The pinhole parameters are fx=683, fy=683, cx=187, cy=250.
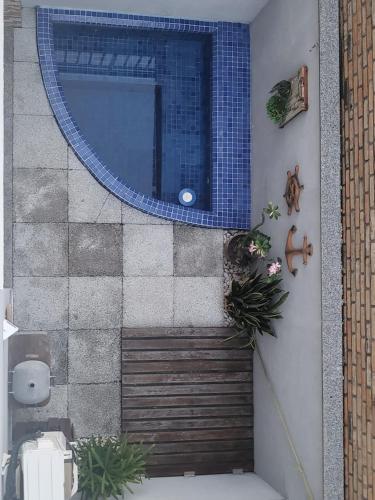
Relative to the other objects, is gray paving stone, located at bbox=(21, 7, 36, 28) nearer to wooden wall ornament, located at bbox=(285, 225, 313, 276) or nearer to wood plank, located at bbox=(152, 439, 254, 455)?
wooden wall ornament, located at bbox=(285, 225, 313, 276)

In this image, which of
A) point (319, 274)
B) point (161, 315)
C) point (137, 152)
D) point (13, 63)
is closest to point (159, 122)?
point (137, 152)

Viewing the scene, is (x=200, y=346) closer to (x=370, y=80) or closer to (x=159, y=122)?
(x=159, y=122)

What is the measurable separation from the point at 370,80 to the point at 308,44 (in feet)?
3.07

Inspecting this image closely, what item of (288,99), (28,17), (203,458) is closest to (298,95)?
(288,99)

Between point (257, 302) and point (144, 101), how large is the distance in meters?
2.54

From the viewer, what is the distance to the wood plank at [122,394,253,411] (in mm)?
6559

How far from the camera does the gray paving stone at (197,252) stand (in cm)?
675

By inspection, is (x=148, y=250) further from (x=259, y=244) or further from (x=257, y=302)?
(x=257, y=302)

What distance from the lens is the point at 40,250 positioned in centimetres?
648

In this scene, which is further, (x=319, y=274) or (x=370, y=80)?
(x=319, y=274)

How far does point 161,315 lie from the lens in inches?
264

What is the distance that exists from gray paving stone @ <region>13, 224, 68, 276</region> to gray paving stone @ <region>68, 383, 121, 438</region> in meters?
1.14

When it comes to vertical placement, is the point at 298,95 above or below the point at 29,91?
below

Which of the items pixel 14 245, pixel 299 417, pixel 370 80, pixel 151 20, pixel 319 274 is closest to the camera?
pixel 370 80
